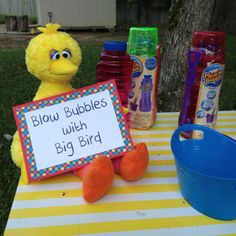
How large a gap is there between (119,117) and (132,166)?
4.9 inches

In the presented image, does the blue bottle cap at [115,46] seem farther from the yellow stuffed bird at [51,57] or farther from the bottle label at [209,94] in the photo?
the bottle label at [209,94]

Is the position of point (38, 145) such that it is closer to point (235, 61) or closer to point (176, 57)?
point (176, 57)

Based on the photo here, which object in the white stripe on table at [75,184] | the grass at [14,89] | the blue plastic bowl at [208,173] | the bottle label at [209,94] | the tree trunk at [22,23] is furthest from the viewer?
the tree trunk at [22,23]

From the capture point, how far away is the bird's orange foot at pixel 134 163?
724 millimetres

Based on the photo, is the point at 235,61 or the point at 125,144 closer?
the point at 125,144

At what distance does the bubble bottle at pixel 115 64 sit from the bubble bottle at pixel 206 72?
0.18 meters

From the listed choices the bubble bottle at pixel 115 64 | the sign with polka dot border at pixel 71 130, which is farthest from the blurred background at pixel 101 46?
the sign with polka dot border at pixel 71 130

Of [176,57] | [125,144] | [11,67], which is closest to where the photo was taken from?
[125,144]

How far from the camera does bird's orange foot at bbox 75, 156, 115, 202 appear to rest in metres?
0.64

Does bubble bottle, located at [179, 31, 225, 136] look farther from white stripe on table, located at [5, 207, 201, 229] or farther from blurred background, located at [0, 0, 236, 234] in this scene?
blurred background, located at [0, 0, 236, 234]

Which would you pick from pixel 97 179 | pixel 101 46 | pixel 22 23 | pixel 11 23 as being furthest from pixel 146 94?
pixel 11 23

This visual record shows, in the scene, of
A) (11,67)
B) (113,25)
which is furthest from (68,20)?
(11,67)

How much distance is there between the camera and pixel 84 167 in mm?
725

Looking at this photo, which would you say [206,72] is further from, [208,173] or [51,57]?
[51,57]
